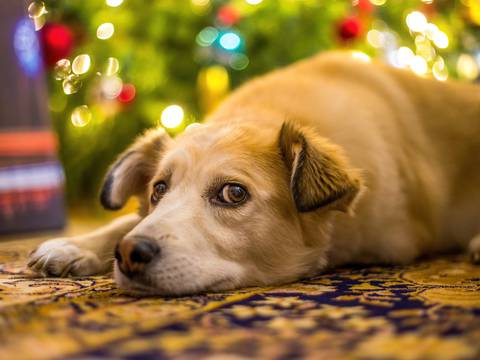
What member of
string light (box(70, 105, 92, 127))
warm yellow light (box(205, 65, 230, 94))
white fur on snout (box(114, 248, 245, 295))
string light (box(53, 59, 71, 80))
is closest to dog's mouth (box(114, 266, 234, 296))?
white fur on snout (box(114, 248, 245, 295))

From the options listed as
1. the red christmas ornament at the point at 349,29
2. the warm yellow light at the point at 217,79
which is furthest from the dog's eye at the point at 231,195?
the warm yellow light at the point at 217,79

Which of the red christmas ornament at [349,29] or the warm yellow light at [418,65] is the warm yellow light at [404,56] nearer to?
the warm yellow light at [418,65]

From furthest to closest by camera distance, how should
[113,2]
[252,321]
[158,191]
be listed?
1. [113,2]
2. [158,191]
3. [252,321]

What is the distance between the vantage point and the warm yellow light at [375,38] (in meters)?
5.02

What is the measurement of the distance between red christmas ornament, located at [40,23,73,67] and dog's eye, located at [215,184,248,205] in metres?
2.90

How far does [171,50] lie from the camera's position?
199 inches

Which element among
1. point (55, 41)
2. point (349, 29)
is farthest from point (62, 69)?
point (349, 29)

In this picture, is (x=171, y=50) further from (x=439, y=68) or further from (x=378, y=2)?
(x=439, y=68)

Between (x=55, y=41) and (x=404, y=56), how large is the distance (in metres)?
2.65

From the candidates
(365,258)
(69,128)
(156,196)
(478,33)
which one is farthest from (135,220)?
(478,33)

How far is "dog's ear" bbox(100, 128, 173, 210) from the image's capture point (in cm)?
245


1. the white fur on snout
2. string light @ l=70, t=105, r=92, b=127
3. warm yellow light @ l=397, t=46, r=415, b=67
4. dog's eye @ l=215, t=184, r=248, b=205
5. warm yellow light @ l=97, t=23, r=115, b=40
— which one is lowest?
the white fur on snout

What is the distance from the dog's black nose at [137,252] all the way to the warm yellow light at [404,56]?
3.81 m

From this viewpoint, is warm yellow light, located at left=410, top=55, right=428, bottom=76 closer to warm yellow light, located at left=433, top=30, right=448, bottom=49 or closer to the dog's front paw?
warm yellow light, located at left=433, top=30, right=448, bottom=49
